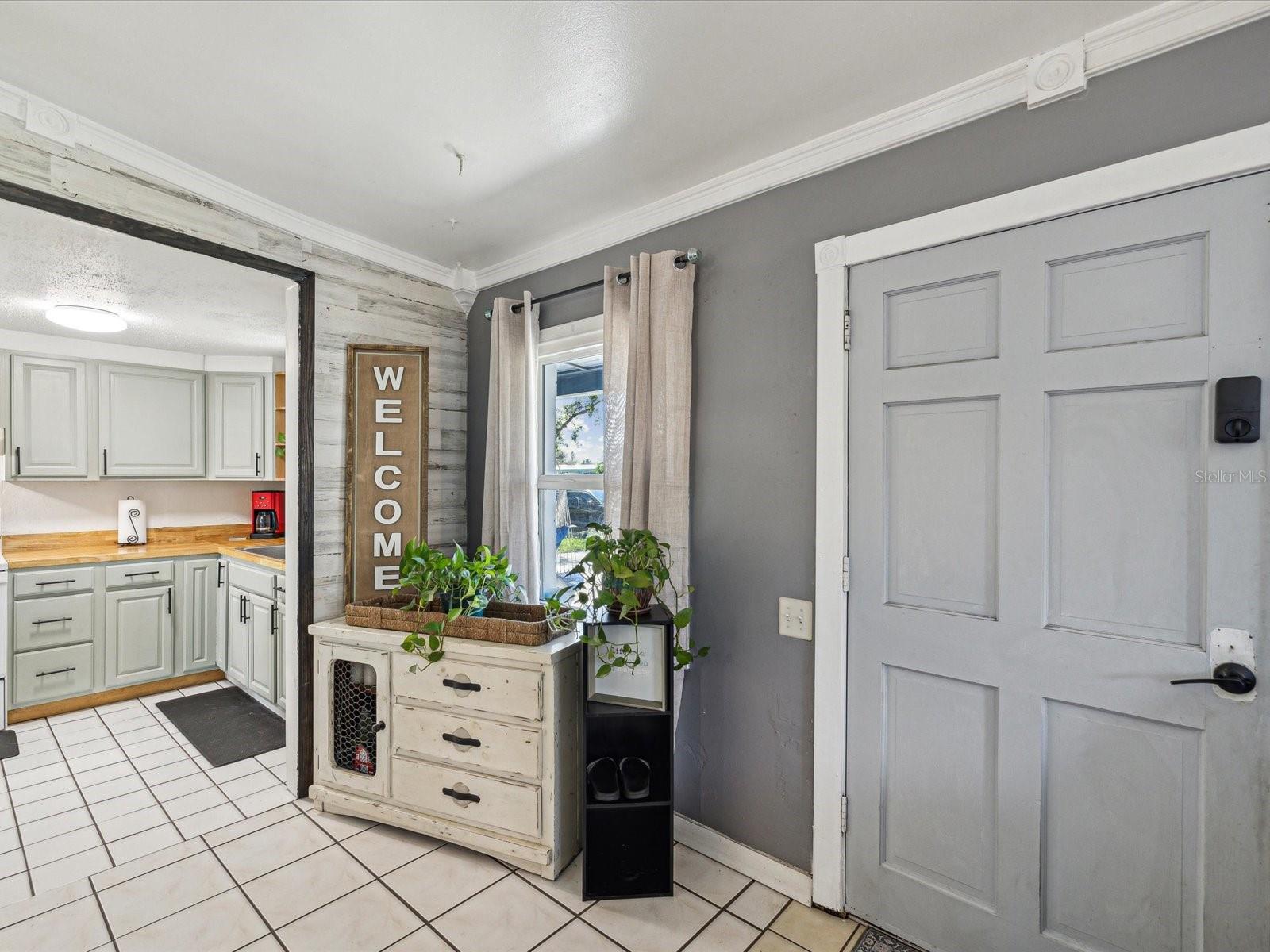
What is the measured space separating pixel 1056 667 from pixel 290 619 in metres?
2.70

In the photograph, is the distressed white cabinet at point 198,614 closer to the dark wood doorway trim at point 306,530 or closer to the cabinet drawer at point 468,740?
the dark wood doorway trim at point 306,530

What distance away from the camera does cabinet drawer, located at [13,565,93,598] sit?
131 inches

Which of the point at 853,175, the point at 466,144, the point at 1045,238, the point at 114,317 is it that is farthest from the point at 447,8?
the point at 114,317

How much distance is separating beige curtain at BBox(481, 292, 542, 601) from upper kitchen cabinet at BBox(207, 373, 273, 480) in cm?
243

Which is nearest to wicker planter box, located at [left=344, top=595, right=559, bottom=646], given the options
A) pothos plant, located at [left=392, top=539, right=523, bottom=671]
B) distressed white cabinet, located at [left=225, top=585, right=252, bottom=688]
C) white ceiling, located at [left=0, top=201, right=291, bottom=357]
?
pothos plant, located at [left=392, top=539, right=523, bottom=671]

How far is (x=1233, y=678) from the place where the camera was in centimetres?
128

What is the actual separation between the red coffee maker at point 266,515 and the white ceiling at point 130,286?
1.22 m

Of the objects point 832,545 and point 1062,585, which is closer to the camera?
point 1062,585

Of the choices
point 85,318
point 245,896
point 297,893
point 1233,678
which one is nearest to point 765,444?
point 1233,678

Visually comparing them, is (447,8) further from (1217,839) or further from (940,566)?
Answer: (1217,839)

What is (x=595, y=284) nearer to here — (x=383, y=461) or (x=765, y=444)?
(x=765, y=444)

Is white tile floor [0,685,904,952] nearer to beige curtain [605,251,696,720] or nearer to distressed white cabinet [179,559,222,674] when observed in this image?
beige curtain [605,251,696,720]

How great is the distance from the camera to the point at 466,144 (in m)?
1.93
